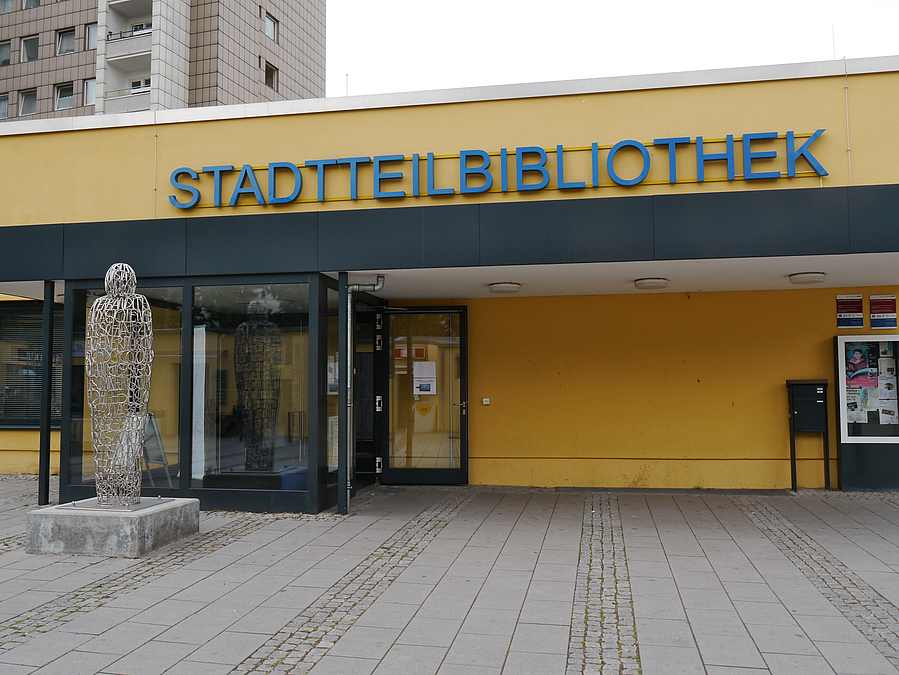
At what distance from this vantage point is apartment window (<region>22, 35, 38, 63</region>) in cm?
3206

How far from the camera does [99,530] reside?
598cm

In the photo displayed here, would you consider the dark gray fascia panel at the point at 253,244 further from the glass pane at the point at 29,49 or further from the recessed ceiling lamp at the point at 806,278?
the glass pane at the point at 29,49

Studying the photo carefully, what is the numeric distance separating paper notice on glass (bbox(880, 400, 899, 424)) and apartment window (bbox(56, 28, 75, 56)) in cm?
3430

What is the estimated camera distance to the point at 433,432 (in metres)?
9.62

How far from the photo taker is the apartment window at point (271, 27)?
33438 millimetres

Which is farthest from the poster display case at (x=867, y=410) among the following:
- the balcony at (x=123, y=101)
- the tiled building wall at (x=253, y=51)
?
the balcony at (x=123, y=101)

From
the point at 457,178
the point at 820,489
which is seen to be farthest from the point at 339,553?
the point at 820,489

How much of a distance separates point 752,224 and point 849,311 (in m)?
3.27

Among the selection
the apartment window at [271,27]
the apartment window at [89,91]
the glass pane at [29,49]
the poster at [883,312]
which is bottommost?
the poster at [883,312]

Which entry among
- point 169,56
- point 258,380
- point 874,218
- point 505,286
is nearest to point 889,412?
point 874,218

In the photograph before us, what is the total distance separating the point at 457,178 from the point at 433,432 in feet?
11.6

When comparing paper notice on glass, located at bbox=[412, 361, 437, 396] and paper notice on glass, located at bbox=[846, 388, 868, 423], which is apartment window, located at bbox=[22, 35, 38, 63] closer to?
paper notice on glass, located at bbox=[412, 361, 437, 396]

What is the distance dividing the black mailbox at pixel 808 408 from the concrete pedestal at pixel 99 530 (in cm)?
711

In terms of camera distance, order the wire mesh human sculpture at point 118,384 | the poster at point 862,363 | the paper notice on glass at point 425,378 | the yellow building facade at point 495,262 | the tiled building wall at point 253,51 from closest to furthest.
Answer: the wire mesh human sculpture at point 118,384 < the yellow building facade at point 495,262 < the poster at point 862,363 < the paper notice on glass at point 425,378 < the tiled building wall at point 253,51
